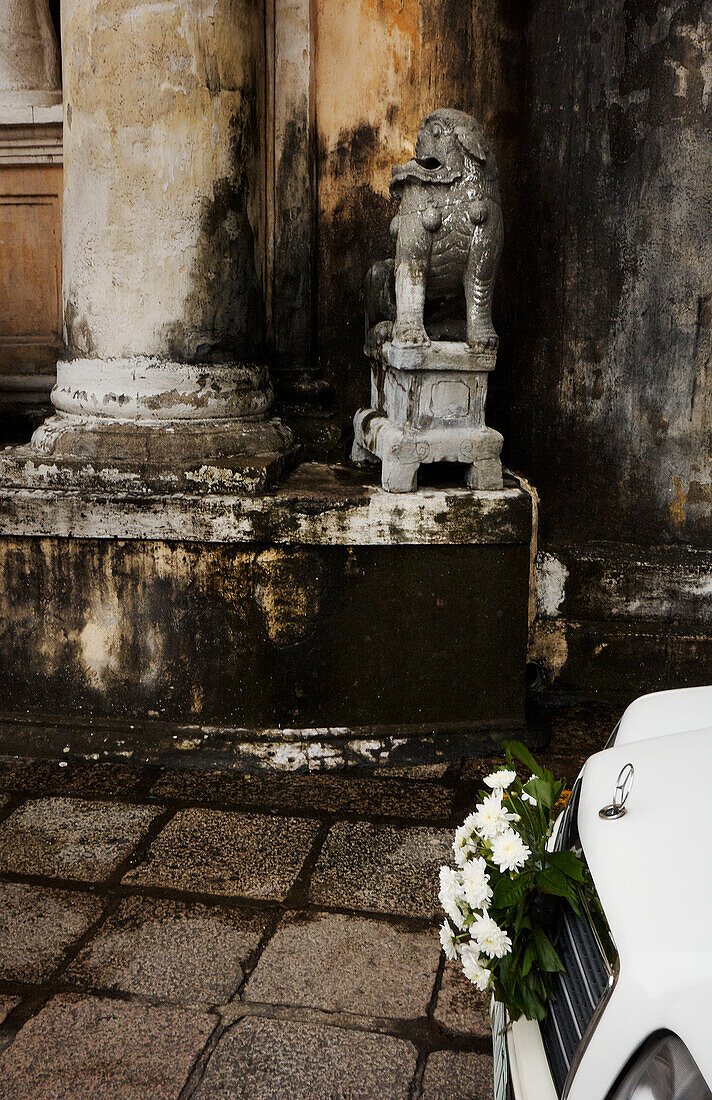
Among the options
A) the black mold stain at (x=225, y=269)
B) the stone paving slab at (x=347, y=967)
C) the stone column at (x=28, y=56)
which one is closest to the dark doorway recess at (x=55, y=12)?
the stone column at (x=28, y=56)

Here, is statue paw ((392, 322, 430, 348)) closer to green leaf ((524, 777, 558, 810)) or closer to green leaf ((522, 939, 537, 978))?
green leaf ((524, 777, 558, 810))

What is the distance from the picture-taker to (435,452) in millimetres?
3840

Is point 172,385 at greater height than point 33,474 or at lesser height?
greater

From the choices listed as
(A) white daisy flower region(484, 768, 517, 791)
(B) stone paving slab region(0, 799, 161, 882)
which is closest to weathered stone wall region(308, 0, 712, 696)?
(B) stone paving slab region(0, 799, 161, 882)

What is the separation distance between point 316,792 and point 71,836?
87cm

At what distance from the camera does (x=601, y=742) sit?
13.4ft

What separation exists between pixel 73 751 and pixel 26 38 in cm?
347

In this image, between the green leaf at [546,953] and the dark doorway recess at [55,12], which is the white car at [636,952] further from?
the dark doorway recess at [55,12]

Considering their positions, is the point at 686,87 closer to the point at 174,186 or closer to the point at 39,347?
the point at 174,186

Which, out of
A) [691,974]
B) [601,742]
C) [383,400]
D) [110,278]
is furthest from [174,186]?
[691,974]

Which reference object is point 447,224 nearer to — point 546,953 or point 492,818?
point 492,818

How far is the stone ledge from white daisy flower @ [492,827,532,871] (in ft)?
6.32

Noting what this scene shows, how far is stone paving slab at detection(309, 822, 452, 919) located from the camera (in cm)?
293

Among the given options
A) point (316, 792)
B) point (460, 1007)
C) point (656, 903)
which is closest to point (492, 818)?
point (656, 903)
